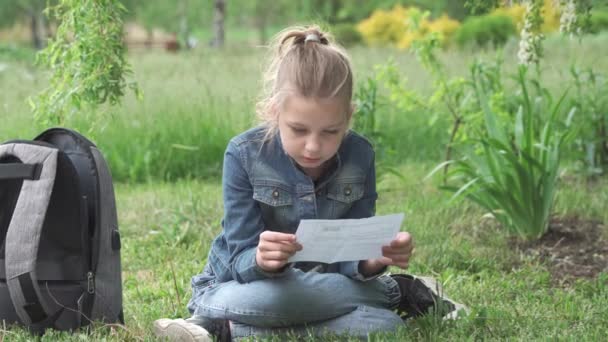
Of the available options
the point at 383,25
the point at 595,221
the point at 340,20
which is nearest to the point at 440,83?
the point at 595,221

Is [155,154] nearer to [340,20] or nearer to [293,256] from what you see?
[293,256]

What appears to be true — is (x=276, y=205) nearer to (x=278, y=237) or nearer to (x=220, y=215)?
(x=278, y=237)

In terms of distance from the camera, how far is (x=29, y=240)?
277 centimetres

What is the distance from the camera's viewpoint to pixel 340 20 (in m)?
31.6

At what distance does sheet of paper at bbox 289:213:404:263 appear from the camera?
7.96 feet

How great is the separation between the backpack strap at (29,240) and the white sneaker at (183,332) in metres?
0.37

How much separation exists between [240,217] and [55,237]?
603 millimetres

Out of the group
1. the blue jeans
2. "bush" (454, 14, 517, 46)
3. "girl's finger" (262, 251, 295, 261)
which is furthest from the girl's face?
"bush" (454, 14, 517, 46)

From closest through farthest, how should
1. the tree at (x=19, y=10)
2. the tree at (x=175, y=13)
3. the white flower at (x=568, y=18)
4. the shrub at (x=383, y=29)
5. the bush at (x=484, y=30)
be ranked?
the white flower at (x=568, y=18)
the bush at (x=484, y=30)
the shrub at (x=383, y=29)
the tree at (x=19, y=10)
the tree at (x=175, y=13)

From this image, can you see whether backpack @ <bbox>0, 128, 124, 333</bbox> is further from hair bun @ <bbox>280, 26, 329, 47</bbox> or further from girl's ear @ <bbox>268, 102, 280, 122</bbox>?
hair bun @ <bbox>280, 26, 329, 47</bbox>

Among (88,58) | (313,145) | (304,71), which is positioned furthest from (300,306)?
(88,58)

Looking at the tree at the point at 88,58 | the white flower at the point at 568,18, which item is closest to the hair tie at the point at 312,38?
the tree at the point at 88,58

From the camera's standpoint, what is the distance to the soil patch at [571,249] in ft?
12.5

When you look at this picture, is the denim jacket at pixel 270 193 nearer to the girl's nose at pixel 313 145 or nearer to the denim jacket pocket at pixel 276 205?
the denim jacket pocket at pixel 276 205
